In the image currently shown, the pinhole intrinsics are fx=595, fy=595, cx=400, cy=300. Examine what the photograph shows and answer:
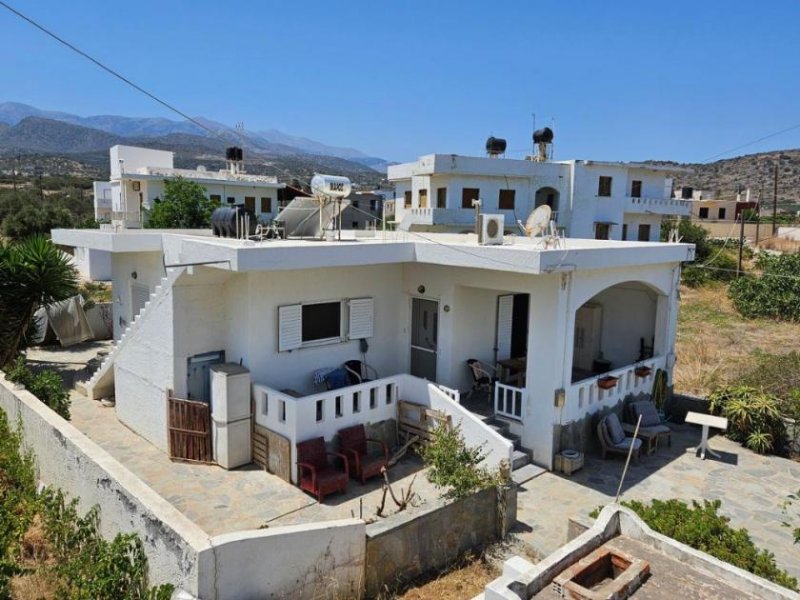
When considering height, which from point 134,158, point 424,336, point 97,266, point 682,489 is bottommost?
point 682,489

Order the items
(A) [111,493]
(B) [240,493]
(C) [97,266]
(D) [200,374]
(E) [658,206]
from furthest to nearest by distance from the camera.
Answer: (E) [658,206], (C) [97,266], (D) [200,374], (B) [240,493], (A) [111,493]

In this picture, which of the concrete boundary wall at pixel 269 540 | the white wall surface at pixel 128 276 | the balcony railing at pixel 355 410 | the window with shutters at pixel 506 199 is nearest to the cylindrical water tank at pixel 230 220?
the white wall surface at pixel 128 276

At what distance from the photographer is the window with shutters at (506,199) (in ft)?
116

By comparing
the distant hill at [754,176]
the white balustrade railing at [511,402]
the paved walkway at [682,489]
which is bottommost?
the paved walkway at [682,489]

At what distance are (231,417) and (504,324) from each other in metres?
6.22

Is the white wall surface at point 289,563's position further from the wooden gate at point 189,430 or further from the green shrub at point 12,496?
the wooden gate at point 189,430

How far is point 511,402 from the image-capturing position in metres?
11.6

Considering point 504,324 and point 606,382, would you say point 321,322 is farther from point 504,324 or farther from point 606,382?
point 606,382

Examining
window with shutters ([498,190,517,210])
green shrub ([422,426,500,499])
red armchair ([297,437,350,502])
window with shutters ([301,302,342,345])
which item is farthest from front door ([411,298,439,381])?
window with shutters ([498,190,517,210])

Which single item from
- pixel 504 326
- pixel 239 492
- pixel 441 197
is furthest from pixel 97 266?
pixel 239 492

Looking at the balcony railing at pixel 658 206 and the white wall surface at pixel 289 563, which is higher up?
the balcony railing at pixel 658 206

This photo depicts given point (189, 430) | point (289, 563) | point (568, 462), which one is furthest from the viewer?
point (189, 430)

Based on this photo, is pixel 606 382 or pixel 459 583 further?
pixel 606 382

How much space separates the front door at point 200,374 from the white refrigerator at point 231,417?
28.8 inches
